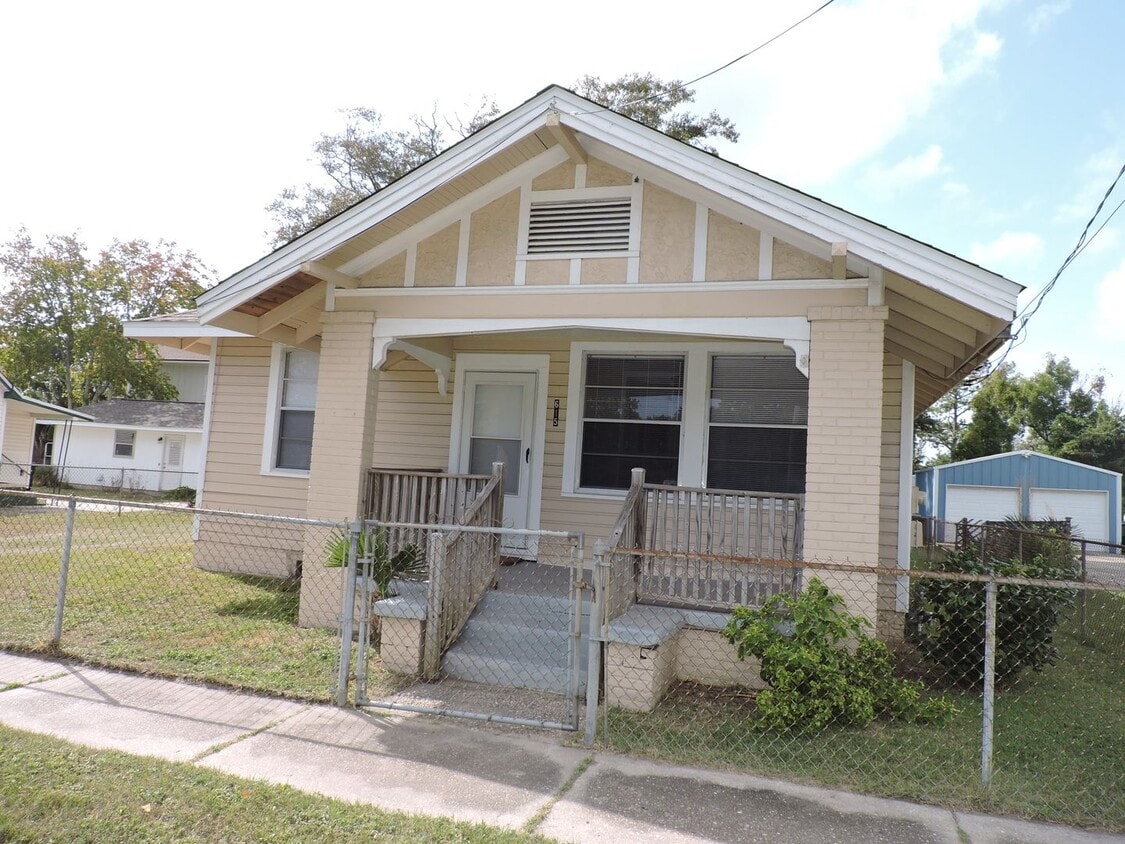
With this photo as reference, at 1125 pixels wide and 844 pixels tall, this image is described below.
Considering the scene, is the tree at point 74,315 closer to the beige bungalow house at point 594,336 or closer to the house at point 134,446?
the house at point 134,446

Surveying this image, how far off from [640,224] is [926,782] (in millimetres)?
4697

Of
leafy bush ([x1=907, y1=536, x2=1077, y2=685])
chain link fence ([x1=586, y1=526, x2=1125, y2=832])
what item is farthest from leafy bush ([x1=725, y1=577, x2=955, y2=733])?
leafy bush ([x1=907, y1=536, x2=1077, y2=685])

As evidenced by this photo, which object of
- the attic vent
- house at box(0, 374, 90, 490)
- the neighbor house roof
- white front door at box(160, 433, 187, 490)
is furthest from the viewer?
white front door at box(160, 433, 187, 490)

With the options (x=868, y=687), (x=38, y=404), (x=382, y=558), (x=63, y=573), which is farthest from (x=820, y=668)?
(x=38, y=404)

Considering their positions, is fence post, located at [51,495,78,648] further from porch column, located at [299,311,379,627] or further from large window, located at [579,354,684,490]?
large window, located at [579,354,684,490]

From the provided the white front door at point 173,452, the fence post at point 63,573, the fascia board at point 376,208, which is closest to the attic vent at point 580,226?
the fascia board at point 376,208

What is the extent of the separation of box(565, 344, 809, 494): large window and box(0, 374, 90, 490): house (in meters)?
23.4

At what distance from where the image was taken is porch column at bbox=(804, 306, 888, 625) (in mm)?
5824

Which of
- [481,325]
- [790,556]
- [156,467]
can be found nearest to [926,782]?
[790,556]

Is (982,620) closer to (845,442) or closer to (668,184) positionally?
(845,442)

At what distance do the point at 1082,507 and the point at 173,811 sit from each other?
103 ft

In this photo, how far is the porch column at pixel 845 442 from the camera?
582 cm

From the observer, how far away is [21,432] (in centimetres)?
2783

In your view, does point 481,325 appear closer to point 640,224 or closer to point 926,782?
point 640,224
